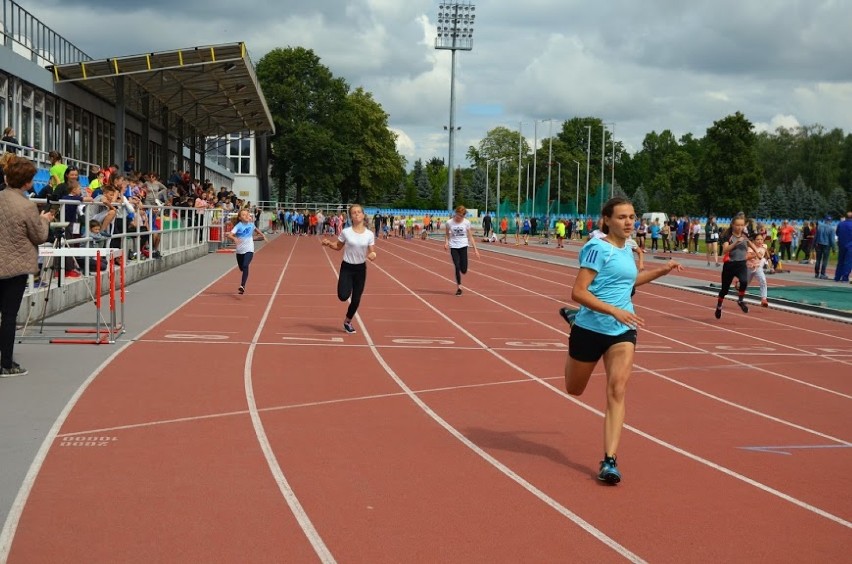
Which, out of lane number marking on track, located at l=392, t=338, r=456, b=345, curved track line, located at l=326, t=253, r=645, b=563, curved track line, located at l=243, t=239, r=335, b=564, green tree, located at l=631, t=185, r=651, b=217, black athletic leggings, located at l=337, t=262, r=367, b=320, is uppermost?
green tree, located at l=631, t=185, r=651, b=217

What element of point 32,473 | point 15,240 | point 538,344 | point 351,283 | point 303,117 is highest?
point 303,117

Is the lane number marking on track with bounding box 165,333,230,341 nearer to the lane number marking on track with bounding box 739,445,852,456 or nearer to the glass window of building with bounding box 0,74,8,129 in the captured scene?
the lane number marking on track with bounding box 739,445,852,456

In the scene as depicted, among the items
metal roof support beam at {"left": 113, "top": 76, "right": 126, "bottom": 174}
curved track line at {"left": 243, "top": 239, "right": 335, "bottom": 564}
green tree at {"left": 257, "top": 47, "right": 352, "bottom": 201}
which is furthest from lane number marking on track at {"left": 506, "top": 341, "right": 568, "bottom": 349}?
green tree at {"left": 257, "top": 47, "right": 352, "bottom": 201}

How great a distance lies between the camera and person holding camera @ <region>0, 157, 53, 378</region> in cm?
936

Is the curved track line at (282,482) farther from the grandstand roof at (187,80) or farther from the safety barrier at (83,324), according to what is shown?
the grandstand roof at (187,80)

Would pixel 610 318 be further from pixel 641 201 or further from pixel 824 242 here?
pixel 641 201

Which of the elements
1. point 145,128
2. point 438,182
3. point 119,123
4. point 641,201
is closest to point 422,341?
point 119,123

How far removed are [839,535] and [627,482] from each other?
141 cm

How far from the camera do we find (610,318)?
6.63 m

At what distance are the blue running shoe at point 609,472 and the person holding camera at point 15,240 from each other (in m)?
5.62

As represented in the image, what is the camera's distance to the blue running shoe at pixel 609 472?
646cm

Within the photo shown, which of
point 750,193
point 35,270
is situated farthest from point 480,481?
point 750,193

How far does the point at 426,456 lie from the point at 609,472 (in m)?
1.33

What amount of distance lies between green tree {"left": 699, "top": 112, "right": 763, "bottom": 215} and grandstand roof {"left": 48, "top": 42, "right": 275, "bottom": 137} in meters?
73.8
